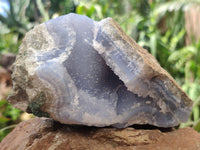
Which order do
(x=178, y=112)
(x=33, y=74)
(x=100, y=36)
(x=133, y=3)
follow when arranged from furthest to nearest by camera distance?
(x=133, y=3) → (x=178, y=112) → (x=100, y=36) → (x=33, y=74)

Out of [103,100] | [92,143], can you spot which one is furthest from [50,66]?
[92,143]

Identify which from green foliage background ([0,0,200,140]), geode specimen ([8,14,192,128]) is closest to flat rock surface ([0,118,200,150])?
geode specimen ([8,14,192,128])

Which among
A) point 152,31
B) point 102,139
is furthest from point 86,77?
point 152,31

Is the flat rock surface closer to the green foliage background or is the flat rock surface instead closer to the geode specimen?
the geode specimen

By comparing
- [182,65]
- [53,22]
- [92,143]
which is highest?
[53,22]

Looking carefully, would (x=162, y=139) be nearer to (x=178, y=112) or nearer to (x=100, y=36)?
(x=178, y=112)

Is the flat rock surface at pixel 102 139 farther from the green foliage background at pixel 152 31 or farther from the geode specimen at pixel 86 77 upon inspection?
the green foliage background at pixel 152 31
